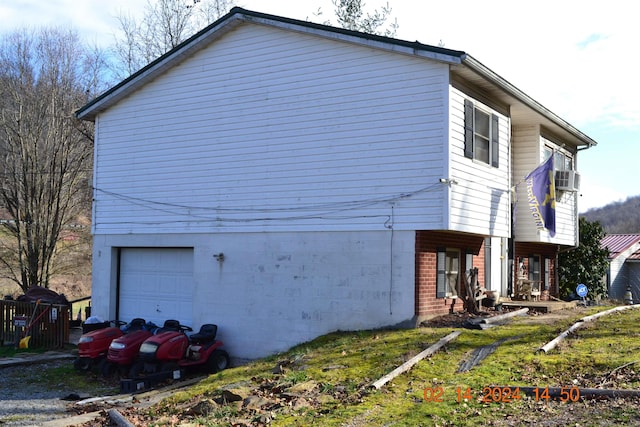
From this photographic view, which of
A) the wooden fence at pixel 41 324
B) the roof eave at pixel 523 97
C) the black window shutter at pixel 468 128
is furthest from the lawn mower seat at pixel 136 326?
the roof eave at pixel 523 97

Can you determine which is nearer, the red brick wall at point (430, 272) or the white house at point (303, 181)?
the red brick wall at point (430, 272)

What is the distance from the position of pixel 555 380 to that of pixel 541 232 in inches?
414

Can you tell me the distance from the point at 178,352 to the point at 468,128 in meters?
8.24

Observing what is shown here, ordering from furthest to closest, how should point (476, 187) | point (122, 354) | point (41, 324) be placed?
point (41, 324), point (476, 187), point (122, 354)

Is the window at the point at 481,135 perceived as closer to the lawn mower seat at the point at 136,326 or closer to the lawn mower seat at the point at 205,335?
the lawn mower seat at the point at 205,335

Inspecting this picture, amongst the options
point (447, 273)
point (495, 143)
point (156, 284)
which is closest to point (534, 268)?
point (495, 143)

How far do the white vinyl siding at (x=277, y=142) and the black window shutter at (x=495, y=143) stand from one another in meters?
2.79

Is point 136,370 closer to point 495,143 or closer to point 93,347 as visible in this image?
point 93,347

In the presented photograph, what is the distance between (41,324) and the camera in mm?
18953

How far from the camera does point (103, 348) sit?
15367mm

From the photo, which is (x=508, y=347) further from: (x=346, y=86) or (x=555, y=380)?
(x=346, y=86)
